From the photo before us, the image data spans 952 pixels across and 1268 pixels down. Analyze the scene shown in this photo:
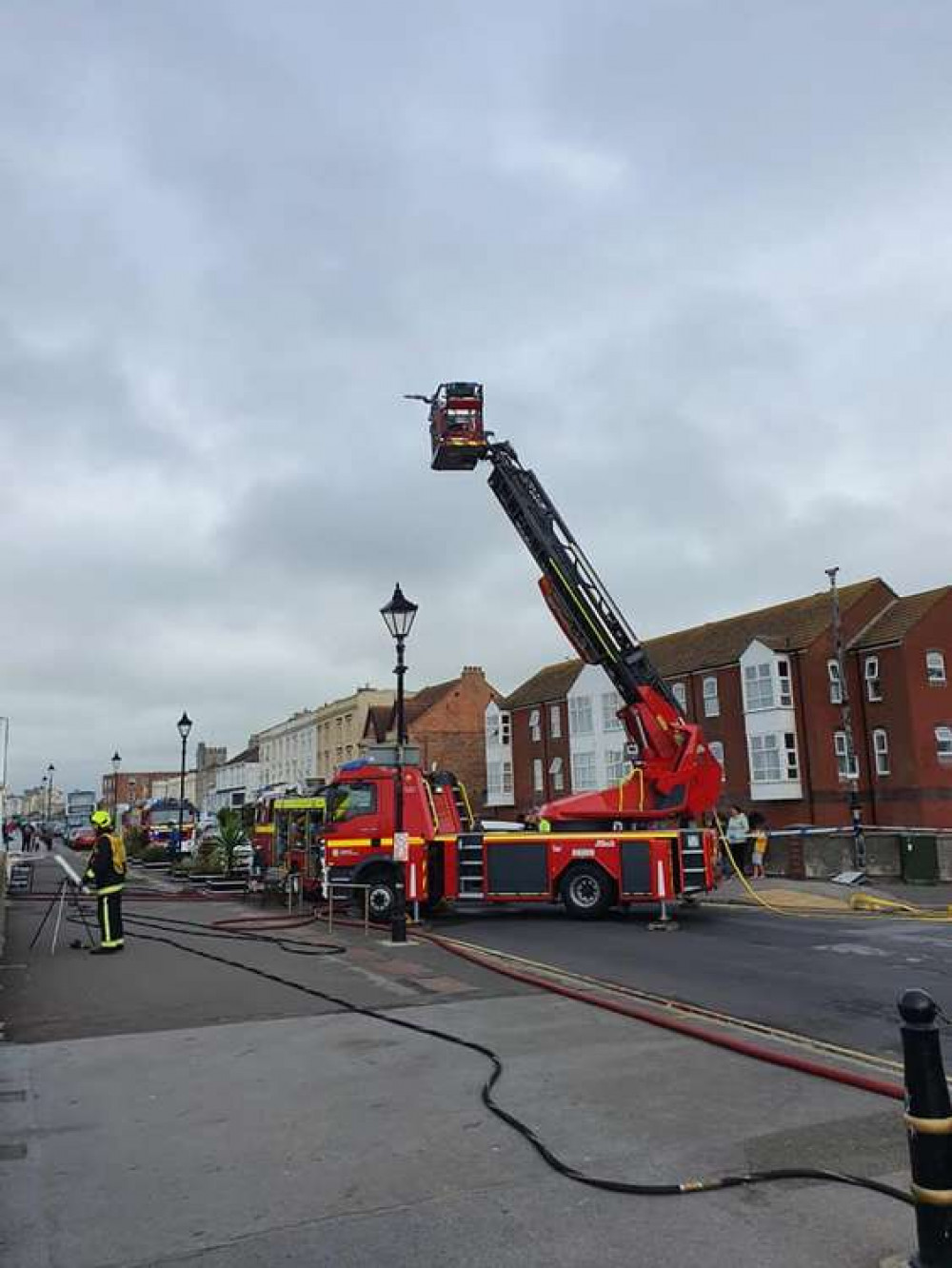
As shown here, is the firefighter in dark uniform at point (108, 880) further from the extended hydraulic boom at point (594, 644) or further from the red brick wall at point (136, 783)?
the red brick wall at point (136, 783)

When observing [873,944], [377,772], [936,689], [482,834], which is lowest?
[873,944]

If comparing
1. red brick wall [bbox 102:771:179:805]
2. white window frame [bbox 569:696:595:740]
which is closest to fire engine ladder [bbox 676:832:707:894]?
white window frame [bbox 569:696:595:740]

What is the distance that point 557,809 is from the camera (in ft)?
62.3

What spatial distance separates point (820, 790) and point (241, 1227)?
4206 cm

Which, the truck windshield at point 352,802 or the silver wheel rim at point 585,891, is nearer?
the silver wheel rim at point 585,891

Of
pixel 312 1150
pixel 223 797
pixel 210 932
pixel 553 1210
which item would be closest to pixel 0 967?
pixel 210 932

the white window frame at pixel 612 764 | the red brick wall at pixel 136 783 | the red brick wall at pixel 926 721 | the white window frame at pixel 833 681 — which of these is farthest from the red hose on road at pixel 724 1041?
the red brick wall at pixel 136 783

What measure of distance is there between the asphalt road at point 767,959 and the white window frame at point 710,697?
1170 inches

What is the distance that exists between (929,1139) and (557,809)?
15525 millimetres

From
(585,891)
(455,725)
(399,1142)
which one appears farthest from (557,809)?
(455,725)

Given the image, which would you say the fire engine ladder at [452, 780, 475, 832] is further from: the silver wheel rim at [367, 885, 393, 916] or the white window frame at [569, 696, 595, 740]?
the white window frame at [569, 696, 595, 740]

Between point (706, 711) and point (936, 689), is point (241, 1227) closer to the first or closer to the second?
point (936, 689)

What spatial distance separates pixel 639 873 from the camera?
Answer: 688 inches

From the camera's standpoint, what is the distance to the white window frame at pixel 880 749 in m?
42.3
